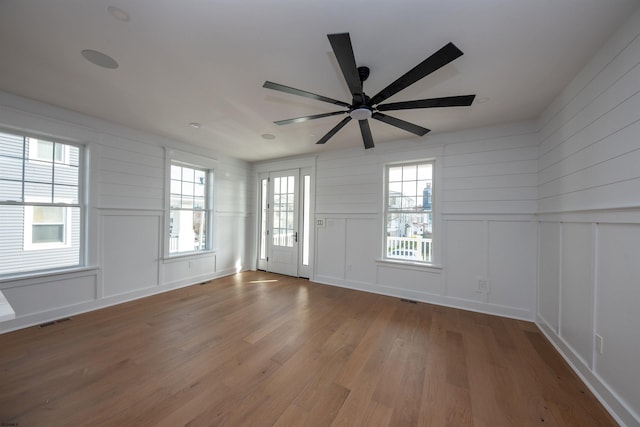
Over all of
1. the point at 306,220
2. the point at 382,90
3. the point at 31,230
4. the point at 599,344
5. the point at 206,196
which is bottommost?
the point at 599,344

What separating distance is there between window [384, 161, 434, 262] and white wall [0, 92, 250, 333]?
3.64 meters

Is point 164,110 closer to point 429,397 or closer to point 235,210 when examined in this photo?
point 235,210

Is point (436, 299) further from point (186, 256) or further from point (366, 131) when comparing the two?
point (186, 256)

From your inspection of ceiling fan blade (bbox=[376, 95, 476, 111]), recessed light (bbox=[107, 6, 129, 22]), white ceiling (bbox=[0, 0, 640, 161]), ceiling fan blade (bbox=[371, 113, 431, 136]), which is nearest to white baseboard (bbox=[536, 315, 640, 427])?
ceiling fan blade (bbox=[376, 95, 476, 111])

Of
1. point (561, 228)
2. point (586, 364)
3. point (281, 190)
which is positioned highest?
point (281, 190)

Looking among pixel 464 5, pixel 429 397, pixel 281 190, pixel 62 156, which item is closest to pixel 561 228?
pixel 429 397

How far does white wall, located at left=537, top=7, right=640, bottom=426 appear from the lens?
1627 millimetres

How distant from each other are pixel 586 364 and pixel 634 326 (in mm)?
729

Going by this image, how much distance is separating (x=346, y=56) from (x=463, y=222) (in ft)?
10.4

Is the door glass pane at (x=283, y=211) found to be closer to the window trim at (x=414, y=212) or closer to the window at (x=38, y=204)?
the window trim at (x=414, y=212)

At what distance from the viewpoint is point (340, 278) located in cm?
470

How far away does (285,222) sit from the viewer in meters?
5.52

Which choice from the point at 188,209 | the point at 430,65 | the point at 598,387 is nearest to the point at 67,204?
the point at 188,209

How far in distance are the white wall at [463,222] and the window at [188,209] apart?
2.78 meters
